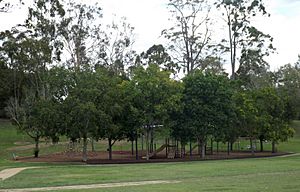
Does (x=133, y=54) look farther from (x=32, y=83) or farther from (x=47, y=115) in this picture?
(x=47, y=115)

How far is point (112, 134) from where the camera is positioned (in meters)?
46.3

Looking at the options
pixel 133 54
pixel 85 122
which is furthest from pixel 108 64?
pixel 85 122

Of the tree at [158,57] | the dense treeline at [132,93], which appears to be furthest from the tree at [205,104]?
the tree at [158,57]

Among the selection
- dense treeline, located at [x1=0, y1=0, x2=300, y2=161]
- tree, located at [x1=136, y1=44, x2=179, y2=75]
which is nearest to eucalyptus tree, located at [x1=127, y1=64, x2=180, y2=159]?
dense treeline, located at [x1=0, y1=0, x2=300, y2=161]

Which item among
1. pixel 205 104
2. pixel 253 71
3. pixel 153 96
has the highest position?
pixel 253 71

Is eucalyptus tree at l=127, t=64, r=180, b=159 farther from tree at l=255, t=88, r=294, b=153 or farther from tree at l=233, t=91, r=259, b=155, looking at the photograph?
tree at l=255, t=88, r=294, b=153

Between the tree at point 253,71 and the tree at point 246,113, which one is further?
the tree at point 253,71

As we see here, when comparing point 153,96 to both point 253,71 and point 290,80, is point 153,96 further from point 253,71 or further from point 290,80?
point 290,80

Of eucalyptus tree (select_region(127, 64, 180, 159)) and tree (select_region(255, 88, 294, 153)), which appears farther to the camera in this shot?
tree (select_region(255, 88, 294, 153))

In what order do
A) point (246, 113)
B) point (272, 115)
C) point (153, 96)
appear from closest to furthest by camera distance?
point (153, 96), point (246, 113), point (272, 115)

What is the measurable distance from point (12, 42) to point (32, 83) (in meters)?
7.00

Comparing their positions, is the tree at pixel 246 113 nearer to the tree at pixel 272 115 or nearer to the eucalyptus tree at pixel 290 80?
the tree at pixel 272 115

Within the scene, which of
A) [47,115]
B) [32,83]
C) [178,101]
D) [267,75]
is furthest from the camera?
[267,75]

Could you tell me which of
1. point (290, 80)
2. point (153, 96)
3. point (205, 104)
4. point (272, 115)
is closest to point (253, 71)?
point (290, 80)
